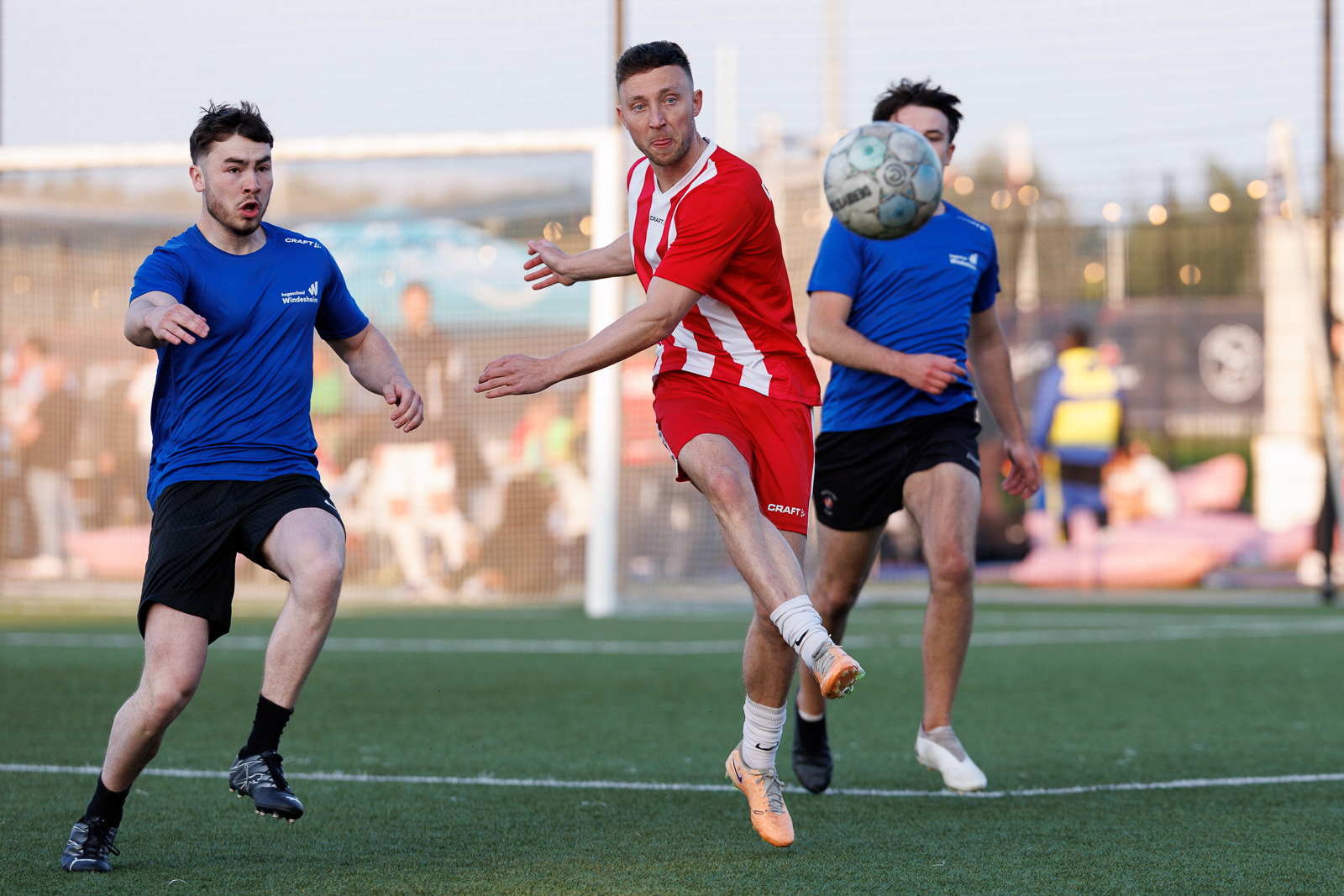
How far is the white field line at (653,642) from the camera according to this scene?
1017cm

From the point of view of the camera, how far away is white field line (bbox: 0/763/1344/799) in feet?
17.2

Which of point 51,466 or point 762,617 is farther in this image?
point 51,466

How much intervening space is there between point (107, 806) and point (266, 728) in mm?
501

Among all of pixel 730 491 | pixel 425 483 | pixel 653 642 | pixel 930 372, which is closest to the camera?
pixel 730 491

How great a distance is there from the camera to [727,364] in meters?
4.61

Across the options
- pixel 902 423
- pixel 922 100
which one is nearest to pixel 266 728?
pixel 902 423

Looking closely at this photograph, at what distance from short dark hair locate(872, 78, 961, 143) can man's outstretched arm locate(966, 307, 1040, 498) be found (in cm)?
75

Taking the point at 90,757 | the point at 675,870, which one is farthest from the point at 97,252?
the point at 675,870

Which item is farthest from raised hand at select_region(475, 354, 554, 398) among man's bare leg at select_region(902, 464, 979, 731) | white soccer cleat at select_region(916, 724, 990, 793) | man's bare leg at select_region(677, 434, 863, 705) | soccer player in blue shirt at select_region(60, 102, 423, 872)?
white soccer cleat at select_region(916, 724, 990, 793)

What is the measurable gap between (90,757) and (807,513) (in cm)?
319

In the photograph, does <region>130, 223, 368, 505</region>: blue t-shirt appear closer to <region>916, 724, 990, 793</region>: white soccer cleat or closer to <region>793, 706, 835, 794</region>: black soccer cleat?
<region>793, 706, 835, 794</region>: black soccer cleat

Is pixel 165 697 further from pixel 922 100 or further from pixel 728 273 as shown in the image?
pixel 922 100

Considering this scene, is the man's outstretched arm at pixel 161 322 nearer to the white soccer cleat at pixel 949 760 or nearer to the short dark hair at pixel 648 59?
the short dark hair at pixel 648 59

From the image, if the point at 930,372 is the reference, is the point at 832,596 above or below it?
below
